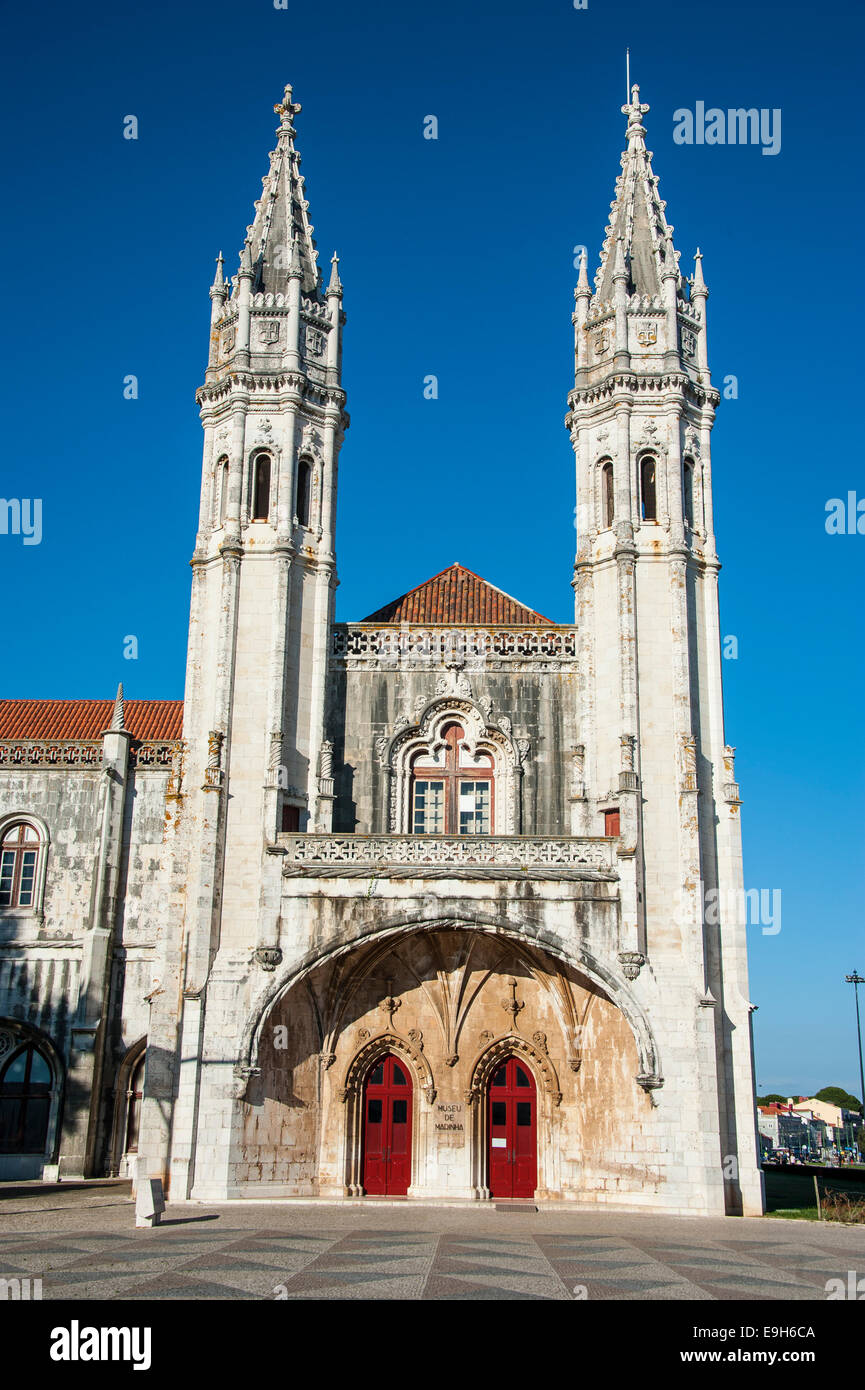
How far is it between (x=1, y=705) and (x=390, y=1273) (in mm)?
27673

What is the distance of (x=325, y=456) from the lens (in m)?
31.3

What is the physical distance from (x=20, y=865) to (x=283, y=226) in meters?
18.6

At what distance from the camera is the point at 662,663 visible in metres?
28.7

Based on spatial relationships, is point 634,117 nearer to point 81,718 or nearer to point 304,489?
point 304,489

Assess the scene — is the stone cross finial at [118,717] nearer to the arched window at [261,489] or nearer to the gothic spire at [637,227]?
the arched window at [261,489]

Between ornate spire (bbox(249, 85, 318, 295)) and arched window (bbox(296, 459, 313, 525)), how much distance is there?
185 inches

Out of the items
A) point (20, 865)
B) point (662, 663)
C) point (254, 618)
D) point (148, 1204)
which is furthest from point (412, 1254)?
point (20, 865)

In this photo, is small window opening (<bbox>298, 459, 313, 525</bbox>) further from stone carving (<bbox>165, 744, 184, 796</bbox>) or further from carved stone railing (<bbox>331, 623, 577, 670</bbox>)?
stone carving (<bbox>165, 744, 184, 796</bbox>)

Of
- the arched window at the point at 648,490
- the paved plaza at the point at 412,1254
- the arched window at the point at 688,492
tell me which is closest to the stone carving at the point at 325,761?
the paved plaza at the point at 412,1254

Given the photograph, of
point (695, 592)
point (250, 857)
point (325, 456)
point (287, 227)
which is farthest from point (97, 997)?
point (287, 227)

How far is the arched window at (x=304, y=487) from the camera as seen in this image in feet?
102

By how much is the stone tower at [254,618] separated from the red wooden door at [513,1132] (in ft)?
20.2

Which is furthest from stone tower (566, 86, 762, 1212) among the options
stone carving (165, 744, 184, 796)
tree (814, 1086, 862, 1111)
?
tree (814, 1086, 862, 1111)
